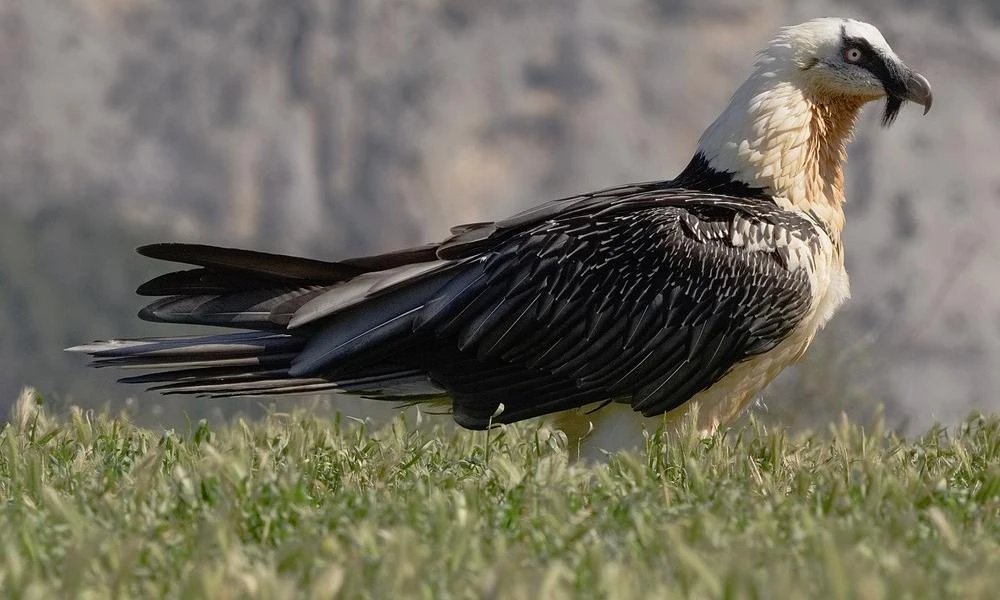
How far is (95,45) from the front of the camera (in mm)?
78438

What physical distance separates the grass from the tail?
0.34 meters

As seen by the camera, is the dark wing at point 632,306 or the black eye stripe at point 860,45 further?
the black eye stripe at point 860,45

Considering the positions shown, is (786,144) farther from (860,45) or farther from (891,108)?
(891,108)

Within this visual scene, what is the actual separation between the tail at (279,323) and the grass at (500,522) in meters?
0.34

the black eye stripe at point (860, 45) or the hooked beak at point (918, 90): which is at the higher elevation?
the black eye stripe at point (860, 45)

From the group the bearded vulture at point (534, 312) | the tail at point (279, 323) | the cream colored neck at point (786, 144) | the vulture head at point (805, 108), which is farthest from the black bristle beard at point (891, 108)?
the tail at point (279, 323)

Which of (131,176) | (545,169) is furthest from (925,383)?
(131,176)

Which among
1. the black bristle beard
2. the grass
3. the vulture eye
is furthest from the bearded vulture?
the black bristle beard

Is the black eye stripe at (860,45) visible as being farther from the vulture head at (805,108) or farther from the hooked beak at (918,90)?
the hooked beak at (918,90)

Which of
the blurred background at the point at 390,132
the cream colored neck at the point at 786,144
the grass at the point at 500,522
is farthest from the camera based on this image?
the blurred background at the point at 390,132

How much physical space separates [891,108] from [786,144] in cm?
84

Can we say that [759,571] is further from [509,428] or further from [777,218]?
[509,428]

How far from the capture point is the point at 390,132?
228 feet

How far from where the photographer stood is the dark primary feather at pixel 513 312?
6.70 meters
